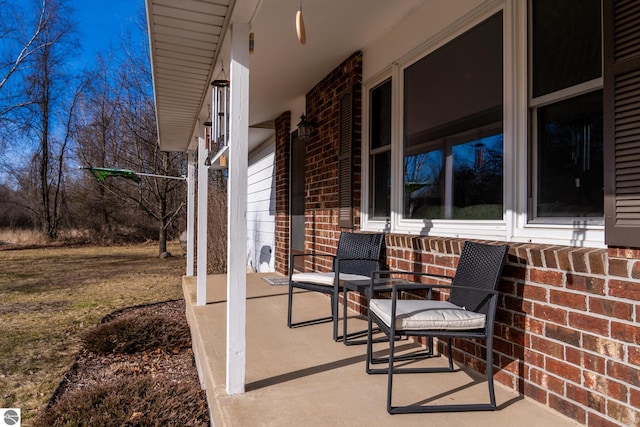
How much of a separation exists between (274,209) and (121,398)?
471 centimetres

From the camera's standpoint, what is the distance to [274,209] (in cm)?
752

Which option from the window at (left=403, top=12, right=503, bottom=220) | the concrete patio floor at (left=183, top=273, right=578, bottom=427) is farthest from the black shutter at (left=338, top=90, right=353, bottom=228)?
the concrete patio floor at (left=183, top=273, right=578, bottom=427)

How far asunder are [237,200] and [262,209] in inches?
252

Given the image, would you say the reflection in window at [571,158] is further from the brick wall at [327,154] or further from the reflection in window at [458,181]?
the brick wall at [327,154]

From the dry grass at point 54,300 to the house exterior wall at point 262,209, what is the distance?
5.17 feet

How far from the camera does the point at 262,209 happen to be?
8.62 m

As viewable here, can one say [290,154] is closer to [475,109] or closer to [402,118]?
[402,118]

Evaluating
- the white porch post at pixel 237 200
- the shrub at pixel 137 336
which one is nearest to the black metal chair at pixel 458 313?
the white porch post at pixel 237 200

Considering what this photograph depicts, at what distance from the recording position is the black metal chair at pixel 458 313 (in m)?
2.00

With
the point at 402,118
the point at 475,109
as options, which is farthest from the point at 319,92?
the point at 475,109

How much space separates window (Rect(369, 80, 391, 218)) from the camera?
12.3ft

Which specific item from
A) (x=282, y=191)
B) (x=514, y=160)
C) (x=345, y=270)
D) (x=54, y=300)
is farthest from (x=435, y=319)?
(x=54, y=300)

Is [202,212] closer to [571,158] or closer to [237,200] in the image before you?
[237,200]

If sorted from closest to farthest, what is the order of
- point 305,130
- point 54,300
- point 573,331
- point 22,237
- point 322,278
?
point 573,331, point 322,278, point 305,130, point 54,300, point 22,237
